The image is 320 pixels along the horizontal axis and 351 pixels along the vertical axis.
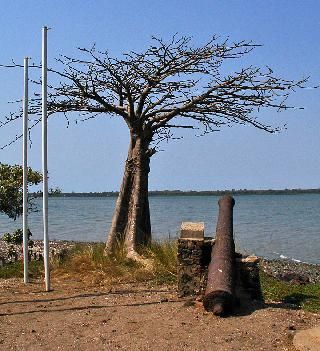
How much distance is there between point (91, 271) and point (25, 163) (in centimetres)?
242

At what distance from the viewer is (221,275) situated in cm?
778

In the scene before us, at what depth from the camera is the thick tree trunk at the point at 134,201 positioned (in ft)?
43.8

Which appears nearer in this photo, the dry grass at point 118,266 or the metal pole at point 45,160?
the metal pole at point 45,160

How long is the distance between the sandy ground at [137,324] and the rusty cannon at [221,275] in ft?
0.52

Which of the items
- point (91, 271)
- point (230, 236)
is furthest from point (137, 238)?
point (230, 236)

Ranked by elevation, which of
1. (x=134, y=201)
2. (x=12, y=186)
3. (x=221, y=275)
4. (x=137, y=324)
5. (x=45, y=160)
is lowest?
(x=137, y=324)

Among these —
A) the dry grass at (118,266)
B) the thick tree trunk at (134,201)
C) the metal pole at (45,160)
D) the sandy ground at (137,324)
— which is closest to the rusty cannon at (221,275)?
the sandy ground at (137,324)

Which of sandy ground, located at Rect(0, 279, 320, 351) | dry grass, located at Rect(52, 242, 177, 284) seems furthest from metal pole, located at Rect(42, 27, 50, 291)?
dry grass, located at Rect(52, 242, 177, 284)

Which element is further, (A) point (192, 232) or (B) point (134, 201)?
(B) point (134, 201)

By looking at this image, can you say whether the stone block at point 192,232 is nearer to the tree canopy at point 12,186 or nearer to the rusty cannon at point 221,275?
the rusty cannon at point 221,275

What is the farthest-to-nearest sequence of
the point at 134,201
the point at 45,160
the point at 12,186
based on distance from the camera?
the point at 12,186
the point at 134,201
the point at 45,160

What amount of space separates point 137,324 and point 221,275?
1211 millimetres

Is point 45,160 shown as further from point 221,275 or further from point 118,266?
point 221,275

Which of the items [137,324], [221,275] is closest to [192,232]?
[221,275]
